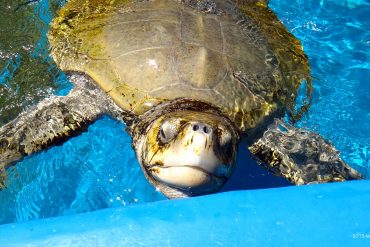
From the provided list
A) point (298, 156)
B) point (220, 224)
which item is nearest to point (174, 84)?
point (298, 156)

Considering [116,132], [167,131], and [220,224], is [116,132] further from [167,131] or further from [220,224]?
[220,224]

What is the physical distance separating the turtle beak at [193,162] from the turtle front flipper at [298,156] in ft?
2.78

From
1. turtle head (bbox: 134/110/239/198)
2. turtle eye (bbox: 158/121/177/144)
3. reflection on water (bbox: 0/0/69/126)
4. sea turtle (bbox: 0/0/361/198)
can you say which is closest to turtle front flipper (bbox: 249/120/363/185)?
sea turtle (bbox: 0/0/361/198)

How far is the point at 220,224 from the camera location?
2.00m

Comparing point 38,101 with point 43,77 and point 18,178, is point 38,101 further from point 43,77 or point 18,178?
point 18,178

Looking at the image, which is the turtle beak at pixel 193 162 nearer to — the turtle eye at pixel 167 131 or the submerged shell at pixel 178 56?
the turtle eye at pixel 167 131

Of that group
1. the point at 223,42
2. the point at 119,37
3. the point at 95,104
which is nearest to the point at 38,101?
the point at 95,104

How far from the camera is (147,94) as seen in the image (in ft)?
9.83

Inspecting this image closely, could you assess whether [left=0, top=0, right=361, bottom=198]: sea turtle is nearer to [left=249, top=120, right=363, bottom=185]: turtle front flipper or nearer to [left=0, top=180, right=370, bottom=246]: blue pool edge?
[left=249, top=120, right=363, bottom=185]: turtle front flipper

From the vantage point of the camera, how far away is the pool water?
3.26 metres

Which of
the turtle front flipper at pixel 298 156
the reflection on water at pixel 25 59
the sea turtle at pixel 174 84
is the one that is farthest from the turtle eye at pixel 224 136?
the reflection on water at pixel 25 59

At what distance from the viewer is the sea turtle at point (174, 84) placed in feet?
9.73

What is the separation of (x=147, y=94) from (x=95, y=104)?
1.73 feet

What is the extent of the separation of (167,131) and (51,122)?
1.11 meters
